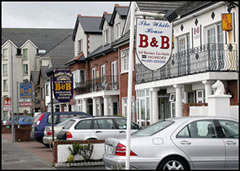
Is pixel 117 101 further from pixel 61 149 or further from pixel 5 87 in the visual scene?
pixel 5 87

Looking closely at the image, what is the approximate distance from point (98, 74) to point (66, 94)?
15659mm

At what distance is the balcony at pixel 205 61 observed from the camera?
18625 mm

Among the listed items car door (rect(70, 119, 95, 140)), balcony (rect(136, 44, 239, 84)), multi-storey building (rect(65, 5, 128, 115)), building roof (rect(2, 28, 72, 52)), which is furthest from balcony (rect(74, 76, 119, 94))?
building roof (rect(2, 28, 72, 52))

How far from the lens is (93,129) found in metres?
16.5

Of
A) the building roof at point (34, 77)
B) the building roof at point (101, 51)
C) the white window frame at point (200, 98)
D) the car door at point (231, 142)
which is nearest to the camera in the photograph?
the car door at point (231, 142)

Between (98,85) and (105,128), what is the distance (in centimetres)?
1982

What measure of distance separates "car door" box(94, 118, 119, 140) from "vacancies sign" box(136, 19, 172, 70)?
24.2ft

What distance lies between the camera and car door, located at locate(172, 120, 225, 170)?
31.9 ft

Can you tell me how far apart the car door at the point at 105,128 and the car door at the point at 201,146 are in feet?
21.6

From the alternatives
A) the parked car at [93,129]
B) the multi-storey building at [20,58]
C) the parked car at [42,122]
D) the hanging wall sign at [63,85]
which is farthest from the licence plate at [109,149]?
the multi-storey building at [20,58]

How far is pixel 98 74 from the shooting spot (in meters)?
37.7

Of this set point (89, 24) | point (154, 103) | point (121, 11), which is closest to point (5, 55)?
point (89, 24)

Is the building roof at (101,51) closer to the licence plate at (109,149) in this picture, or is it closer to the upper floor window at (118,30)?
the upper floor window at (118,30)

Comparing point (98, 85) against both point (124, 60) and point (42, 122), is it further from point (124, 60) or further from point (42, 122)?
point (42, 122)
